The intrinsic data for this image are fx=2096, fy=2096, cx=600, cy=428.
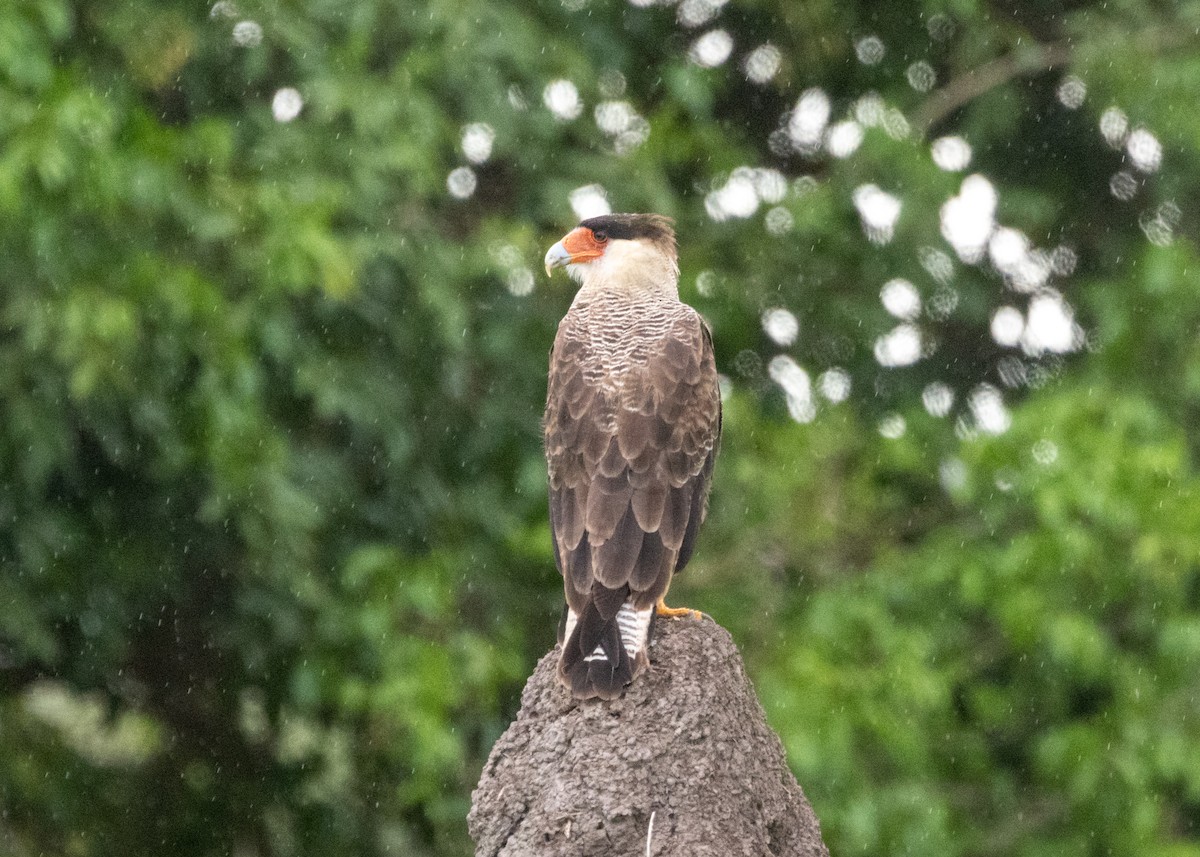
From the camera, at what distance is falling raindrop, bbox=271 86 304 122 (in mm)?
7316

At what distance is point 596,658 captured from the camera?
421 centimetres

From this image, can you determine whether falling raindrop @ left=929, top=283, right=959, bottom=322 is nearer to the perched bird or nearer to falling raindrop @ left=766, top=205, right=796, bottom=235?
falling raindrop @ left=766, top=205, right=796, bottom=235

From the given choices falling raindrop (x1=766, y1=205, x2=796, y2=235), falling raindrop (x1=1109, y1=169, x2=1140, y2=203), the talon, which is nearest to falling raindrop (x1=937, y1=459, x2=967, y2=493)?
falling raindrop (x1=766, y1=205, x2=796, y2=235)

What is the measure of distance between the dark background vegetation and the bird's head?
1409mm

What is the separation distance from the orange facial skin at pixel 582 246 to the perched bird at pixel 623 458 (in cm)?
10

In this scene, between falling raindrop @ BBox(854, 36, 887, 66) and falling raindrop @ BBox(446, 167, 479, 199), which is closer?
falling raindrop @ BBox(446, 167, 479, 199)

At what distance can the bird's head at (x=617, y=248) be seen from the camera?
5199 mm

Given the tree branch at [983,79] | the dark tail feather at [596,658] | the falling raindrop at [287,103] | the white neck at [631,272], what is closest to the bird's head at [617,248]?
the white neck at [631,272]

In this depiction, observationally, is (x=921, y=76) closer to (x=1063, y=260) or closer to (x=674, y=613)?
(x=1063, y=260)

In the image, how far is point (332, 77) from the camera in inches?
273

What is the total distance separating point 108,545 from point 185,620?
0.63m

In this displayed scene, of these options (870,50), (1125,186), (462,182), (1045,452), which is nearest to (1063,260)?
(1125,186)

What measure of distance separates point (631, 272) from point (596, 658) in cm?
127

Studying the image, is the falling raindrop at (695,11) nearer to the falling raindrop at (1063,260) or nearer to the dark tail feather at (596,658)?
the falling raindrop at (1063,260)
